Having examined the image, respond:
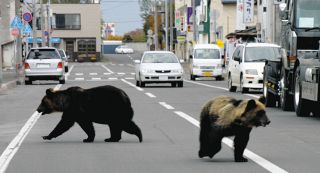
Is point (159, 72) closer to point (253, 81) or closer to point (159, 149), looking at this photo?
point (253, 81)

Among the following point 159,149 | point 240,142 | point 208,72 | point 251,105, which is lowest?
point 208,72

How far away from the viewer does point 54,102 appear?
1491cm

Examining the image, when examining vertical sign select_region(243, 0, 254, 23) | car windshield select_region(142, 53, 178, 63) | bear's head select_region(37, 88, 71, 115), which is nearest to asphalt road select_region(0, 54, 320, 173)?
bear's head select_region(37, 88, 71, 115)

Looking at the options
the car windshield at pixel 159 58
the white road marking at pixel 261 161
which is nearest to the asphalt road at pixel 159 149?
the white road marking at pixel 261 161

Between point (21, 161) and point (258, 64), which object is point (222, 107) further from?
point (258, 64)

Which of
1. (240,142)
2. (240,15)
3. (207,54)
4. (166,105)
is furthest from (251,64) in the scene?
(240,15)

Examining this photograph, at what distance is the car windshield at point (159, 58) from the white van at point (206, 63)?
10.4 meters

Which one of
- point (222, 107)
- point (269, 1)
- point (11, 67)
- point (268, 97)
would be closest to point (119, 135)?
point (222, 107)

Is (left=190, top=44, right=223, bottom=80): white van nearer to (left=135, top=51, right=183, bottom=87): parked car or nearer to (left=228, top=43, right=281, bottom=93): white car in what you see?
(left=135, top=51, right=183, bottom=87): parked car

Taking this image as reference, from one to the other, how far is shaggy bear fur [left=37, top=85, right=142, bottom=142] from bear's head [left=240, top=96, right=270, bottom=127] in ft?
12.1

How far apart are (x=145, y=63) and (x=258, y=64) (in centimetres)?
782

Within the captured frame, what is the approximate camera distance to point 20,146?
14.9 metres

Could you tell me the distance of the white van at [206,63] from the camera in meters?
51.2

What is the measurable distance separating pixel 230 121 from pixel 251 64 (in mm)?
22100
